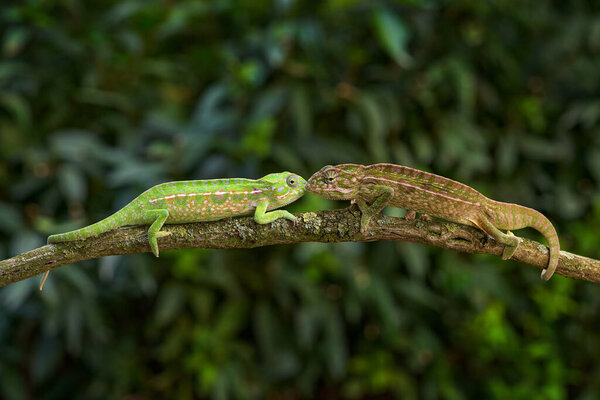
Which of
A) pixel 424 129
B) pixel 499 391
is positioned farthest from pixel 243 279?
pixel 499 391

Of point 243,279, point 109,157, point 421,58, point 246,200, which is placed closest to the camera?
point 246,200

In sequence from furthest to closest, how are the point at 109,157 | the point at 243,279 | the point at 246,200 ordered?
the point at 243,279, the point at 109,157, the point at 246,200

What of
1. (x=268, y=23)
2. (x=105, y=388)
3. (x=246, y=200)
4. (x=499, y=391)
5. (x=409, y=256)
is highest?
(x=268, y=23)

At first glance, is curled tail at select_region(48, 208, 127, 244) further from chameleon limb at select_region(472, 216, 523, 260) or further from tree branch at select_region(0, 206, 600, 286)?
chameleon limb at select_region(472, 216, 523, 260)

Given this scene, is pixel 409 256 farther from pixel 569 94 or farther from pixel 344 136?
pixel 569 94

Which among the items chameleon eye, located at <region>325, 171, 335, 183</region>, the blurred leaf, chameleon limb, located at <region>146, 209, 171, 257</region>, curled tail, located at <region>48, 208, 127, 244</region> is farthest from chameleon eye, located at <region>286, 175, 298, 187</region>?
the blurred leaf

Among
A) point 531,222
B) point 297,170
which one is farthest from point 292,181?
point 297,170

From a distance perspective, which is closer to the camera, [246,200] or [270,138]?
[246,200]
